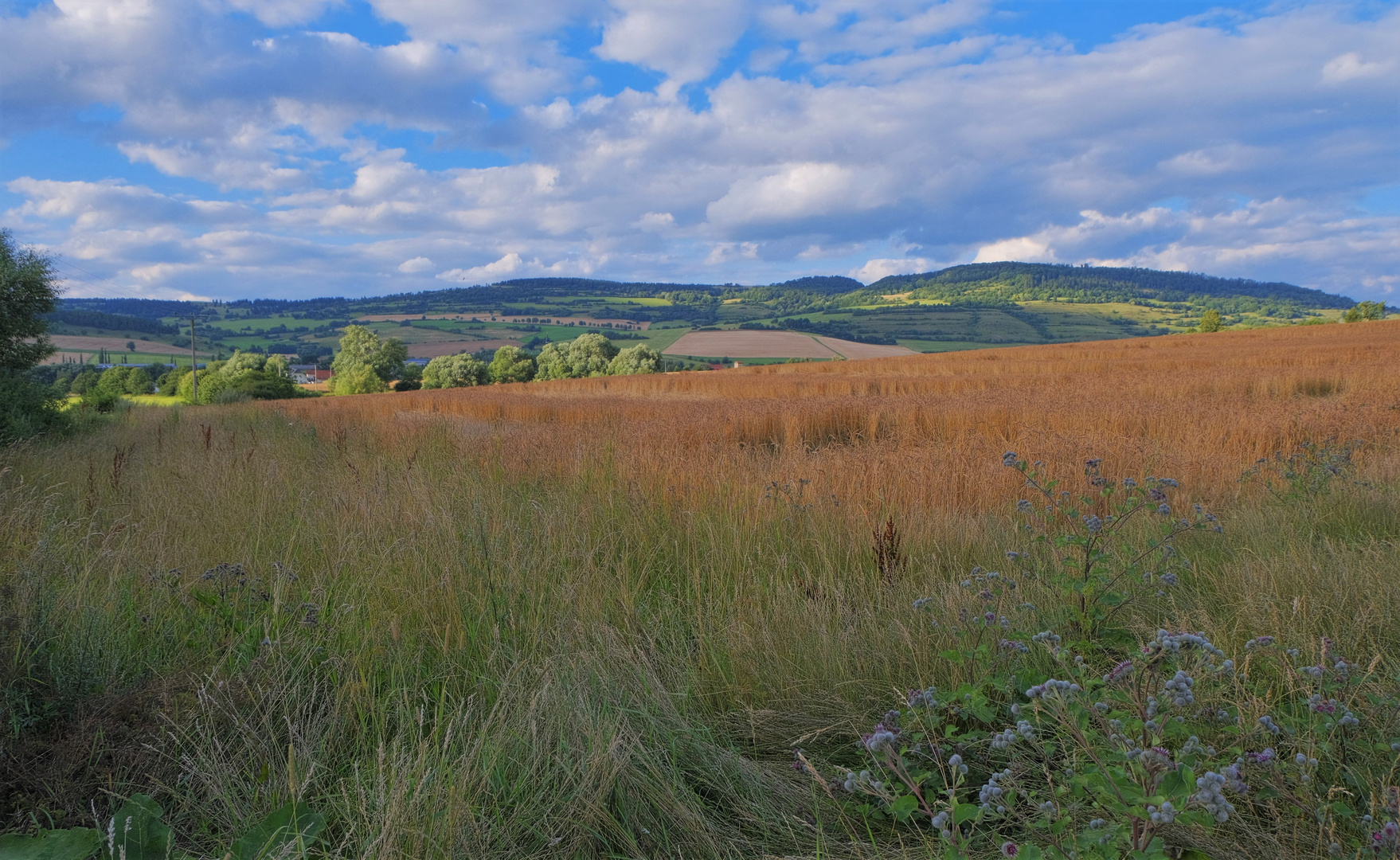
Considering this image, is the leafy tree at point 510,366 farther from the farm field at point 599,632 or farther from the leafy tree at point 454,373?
the farm field at point 599,632

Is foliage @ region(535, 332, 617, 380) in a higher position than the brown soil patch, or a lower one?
lower

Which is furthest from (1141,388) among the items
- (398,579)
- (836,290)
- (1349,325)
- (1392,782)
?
(836,290)

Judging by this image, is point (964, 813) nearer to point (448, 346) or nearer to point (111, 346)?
point (448, 346)

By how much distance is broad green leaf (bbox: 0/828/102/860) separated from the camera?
1622mm

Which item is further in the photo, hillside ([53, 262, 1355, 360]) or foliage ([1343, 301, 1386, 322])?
hillside ([53, 262, 1355, 360])

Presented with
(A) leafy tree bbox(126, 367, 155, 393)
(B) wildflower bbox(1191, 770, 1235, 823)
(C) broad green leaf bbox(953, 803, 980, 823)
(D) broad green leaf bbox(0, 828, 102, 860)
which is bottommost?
(A) leafy tree bbox(126, 367, 155, 393)

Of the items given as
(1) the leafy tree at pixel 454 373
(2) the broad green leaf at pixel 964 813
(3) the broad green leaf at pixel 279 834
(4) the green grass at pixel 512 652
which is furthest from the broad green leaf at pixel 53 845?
(1) the leafy tree at pixel 454 373

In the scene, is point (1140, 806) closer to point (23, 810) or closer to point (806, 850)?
point (806, 850)

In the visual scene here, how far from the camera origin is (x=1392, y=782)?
1.77 metres

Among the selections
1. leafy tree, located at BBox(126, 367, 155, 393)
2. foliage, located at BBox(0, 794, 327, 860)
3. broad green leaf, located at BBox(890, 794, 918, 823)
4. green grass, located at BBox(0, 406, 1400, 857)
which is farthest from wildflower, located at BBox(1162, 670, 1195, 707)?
leafy tree, located at BBox(126, 367, 155, 393)

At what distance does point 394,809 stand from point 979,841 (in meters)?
1.55

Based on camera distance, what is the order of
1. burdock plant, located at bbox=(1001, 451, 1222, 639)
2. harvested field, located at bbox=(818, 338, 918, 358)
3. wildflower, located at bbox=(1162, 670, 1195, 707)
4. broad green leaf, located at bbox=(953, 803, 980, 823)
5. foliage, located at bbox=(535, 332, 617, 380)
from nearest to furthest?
wildflower, located at bbox=(1162, 670, 1195, 707) < broad green leaf, located at bbox=(953, 803, 980, 823) < burdock plant, located at bbox=(1001, 451, 1222, 639) < harvested field, located at bbox=(818, 338, 918, 358) < foliage, located at bbox=(535, 332, 617, 380)

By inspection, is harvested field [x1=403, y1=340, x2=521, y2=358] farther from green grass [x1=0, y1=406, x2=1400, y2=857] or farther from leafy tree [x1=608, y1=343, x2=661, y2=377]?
green grass [x1=0, y1=406, x2=1400, y2=857]

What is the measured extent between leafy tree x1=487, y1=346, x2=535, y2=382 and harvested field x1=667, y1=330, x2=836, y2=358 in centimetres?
1443
